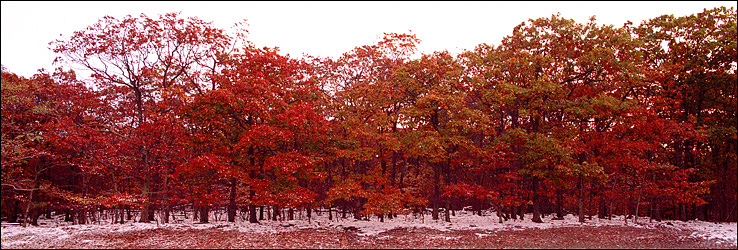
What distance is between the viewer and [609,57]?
71.1 feet

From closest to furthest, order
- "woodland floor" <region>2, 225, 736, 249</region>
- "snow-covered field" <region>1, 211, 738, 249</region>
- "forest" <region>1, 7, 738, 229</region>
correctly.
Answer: "woodland floor" <region>2, 225, 736, 249</region> → "snow-covered field" <region>1, 211, 738, 249</region> → "forest" <region>1, 7, 738, 229</region>

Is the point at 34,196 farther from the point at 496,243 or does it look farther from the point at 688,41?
the point at 688,41

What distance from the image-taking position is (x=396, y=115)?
23.7 m

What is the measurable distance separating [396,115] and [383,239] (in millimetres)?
8077

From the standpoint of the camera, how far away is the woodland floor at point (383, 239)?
52.0ft

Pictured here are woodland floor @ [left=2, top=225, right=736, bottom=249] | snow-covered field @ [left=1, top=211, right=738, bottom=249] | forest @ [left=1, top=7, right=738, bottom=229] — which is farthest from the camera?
forest @ [left=1, top=7, right=738, bottom=229]

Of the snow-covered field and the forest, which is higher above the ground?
the forest

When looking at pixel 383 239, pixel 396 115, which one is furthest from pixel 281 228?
pixel 396 115

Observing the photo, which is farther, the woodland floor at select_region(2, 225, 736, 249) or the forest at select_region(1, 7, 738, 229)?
the forest at select_region(1, 7, 738, 229)

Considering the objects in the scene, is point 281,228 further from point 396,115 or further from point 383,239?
point 396,115

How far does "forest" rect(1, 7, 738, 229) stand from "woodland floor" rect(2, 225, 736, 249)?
236cm

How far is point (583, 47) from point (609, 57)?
1.75 m

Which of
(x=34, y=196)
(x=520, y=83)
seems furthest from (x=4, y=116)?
(x=520, y=83)

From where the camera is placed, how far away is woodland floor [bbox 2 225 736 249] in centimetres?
1584
